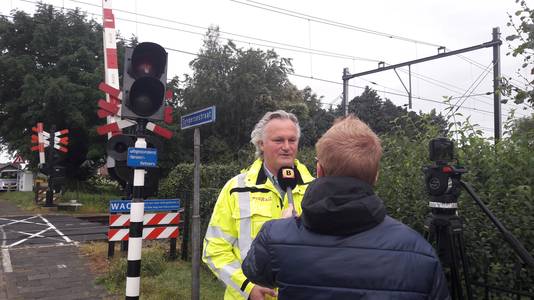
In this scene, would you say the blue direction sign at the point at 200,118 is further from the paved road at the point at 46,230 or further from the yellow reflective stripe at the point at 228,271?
the paved road at the point at 46,230

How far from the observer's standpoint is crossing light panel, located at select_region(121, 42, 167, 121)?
14.7ft

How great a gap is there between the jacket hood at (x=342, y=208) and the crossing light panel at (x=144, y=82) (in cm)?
339

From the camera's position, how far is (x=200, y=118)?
4.88m

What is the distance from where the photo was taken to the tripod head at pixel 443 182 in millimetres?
2107

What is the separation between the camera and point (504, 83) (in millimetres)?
3693

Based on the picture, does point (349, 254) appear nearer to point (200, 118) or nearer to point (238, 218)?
point (238, 218)

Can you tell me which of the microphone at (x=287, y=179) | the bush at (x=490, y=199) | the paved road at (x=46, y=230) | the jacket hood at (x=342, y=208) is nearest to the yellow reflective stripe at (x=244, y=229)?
the microphone at (x=287, y=179)

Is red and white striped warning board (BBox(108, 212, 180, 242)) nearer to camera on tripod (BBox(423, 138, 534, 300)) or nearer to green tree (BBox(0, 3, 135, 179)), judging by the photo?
camera on tripod (BBox(423, 138, 534, 300))

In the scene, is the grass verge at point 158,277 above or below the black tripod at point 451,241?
below

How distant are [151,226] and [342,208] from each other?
567 centimetres

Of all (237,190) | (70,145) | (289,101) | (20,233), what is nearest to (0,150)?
(70,145)

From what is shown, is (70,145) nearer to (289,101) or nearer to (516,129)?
(289,101)

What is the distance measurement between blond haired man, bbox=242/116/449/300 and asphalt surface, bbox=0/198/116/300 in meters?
5.09

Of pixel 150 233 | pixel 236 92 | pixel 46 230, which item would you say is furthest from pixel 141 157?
pixel 236 92
